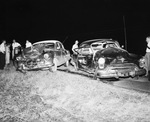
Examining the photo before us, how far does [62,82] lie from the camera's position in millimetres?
7746

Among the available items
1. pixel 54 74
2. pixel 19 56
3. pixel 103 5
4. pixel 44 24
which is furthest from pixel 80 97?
pixel 103 5

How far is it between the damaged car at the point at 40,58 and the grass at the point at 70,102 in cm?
141

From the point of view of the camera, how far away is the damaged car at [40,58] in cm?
917

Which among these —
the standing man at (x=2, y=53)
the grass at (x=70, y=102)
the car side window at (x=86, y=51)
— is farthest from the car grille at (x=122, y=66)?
the standing man at (x=2, y=53)

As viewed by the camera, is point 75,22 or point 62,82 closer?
point 62,82

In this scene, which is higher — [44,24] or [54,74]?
[44,24]

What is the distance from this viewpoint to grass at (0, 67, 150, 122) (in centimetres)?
477

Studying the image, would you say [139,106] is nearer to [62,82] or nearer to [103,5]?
[62,82]

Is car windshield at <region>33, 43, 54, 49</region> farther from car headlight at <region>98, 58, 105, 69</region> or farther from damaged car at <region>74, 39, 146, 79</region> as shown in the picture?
car headlight at <region>98, 58, 105, 69</region>

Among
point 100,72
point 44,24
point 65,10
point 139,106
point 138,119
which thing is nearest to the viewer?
point 138,119

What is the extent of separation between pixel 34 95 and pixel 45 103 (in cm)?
88

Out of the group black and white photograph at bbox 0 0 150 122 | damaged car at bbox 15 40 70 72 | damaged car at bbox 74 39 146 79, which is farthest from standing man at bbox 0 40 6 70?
damaged car at bbox 74 39 146 79

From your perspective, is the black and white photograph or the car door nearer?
the black and white photograph

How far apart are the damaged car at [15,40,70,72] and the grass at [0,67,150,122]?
1.41 meters
